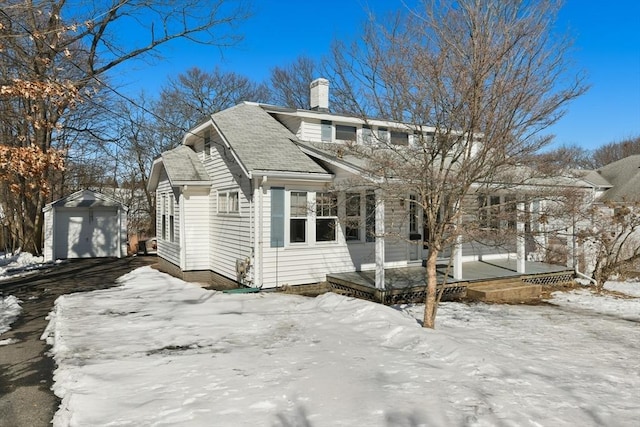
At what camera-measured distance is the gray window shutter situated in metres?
10.6

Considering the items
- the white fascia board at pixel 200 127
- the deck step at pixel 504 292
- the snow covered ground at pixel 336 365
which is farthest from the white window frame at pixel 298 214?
the deck step at pixel 504 292

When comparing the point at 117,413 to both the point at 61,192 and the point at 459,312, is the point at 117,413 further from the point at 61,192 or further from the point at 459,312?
the point at 61,192

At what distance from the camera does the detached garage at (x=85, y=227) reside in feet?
58.4

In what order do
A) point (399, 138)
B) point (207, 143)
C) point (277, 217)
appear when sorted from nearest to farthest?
1. point (399, 138)
2. point (277, 217)
3. point (207, 143)

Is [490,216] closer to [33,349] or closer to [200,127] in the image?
[33,349]

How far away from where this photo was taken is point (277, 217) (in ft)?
→ 34.9

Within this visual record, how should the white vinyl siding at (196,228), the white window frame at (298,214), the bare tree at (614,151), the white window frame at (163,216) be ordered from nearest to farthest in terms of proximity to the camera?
the white window frame at (298,214) < the white vinyl siding at (196,228) < the white window frame at (163,216) < the bare tree at (614,151)

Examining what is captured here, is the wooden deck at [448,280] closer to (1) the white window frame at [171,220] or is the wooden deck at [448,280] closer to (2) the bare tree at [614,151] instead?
(1) the white window frame at [171,220]

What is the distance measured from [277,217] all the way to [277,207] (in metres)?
0.25

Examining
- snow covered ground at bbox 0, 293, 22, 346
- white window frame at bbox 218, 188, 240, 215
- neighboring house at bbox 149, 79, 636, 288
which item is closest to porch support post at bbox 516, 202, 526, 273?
neighboring house at bbox 149, 79, 636, 288

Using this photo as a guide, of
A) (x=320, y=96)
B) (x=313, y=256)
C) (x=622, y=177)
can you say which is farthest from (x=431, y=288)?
(x=622, y=177)

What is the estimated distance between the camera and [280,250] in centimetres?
1077

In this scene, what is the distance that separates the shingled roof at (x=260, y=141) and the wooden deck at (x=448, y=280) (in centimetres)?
301

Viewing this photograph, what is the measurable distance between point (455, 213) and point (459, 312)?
3.28 m
